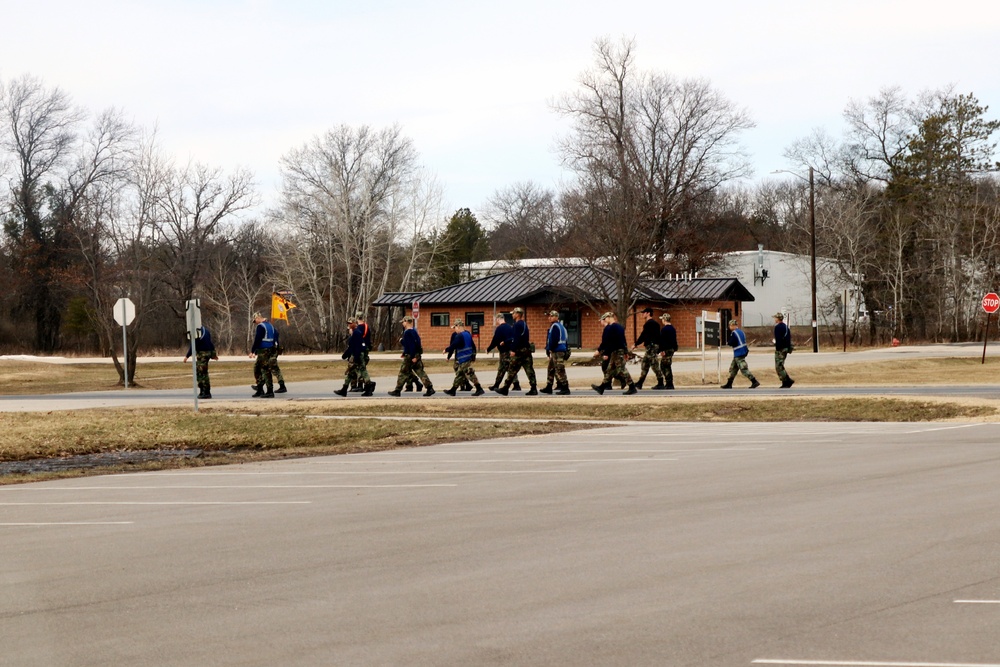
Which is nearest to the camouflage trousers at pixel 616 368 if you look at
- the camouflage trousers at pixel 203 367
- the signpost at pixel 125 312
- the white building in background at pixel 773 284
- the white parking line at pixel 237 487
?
the camouflage trousers at pixel 203 367

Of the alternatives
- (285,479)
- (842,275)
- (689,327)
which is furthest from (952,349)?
(285,479)

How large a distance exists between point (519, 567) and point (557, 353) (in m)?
20.3

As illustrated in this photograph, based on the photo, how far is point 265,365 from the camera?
29.4m

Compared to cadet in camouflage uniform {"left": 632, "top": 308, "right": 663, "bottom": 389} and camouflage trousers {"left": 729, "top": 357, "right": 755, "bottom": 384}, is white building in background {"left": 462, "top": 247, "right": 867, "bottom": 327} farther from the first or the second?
cadet in camouflage uniform {"left": 632, "top": 308, "right": 663, "bottom": 389}

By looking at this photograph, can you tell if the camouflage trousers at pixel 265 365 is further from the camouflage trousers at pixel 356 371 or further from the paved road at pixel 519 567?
the paved road at pixel 519 567

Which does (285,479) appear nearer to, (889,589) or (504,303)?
(889,589)

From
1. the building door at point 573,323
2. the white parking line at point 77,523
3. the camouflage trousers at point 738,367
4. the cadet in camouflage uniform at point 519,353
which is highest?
the building door at point 573,323

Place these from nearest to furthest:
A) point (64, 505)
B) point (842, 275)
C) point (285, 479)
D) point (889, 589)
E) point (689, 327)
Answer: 1. point (889, 589)
2. point (64, 505)
3. point (285, 479)
4. point (689, 327)
5. point (842, 275)

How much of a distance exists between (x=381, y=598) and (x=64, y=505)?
19.7 feet

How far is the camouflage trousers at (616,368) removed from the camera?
28.2 m

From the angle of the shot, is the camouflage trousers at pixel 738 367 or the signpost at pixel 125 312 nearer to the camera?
the camouflage trousers at pixel 738 367

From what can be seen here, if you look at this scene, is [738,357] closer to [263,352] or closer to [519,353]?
[519,353]

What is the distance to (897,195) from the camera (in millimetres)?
77625

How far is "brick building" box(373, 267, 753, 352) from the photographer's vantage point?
67.6 m
